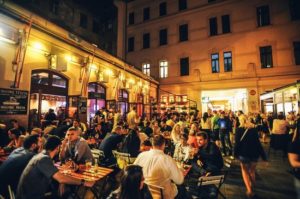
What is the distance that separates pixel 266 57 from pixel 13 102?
61.8 ft

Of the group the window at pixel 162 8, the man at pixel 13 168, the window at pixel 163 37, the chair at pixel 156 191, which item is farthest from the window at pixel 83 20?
the chair at pixel 156 191

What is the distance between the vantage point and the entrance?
1808cm

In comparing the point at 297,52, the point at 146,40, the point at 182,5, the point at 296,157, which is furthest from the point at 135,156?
the point at 182,5

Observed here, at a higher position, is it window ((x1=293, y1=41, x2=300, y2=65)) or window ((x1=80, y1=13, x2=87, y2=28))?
window ((x1=80, y1=13, x2=87, y2=28))

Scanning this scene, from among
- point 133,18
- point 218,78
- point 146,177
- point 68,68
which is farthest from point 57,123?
point 133,18

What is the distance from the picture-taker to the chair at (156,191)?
305 centimetres

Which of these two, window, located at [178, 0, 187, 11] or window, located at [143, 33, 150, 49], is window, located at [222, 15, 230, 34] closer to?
window, located at [178, 0, 187, 11]

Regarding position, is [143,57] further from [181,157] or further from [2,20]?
[181,157]

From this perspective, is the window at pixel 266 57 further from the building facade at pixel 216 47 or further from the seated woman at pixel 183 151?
the seated woman at pixel 183 151

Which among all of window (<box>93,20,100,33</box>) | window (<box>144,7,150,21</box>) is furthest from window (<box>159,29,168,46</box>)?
window (<box>93,20,100,33</box>)

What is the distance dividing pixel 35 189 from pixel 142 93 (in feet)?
45.8

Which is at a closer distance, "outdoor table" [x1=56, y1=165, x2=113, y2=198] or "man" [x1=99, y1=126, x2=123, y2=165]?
"outdoor table" [x1=56, y1=165, x2=113, y2=198]

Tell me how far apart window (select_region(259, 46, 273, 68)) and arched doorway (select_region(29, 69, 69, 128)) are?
16.5m

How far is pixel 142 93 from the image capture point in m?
16.6
